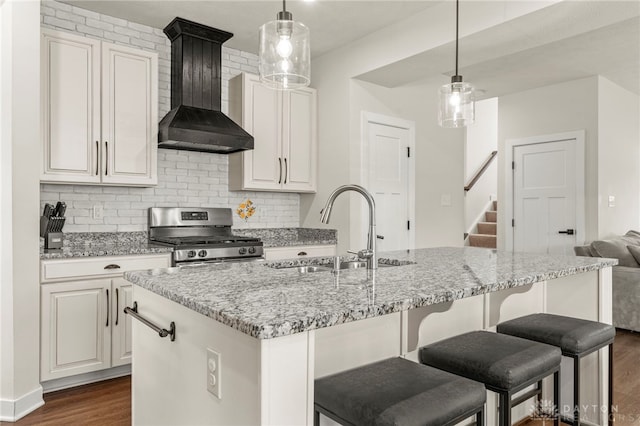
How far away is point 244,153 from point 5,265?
201 cm

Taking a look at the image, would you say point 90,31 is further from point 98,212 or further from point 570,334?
point 570,334

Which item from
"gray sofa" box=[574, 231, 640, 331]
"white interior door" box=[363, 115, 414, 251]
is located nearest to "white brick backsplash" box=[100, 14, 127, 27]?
"white interior door" box=[363, 115, 414, 251]

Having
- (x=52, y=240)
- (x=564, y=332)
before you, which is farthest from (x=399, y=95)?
(x=52, y=240)

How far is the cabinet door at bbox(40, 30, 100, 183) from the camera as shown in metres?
3.01

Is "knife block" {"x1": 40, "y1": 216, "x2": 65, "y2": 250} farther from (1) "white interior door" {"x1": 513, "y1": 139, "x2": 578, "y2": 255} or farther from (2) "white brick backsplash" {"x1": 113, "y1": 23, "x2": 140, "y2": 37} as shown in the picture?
(1) "white interior door" {"x1": 513, "y1": 139, "x2": 578, "y2": 255}

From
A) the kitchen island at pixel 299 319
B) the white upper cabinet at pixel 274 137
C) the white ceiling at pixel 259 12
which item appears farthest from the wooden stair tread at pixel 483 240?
the kitchen island at pixel 299 319

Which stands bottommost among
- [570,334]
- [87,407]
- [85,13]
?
[87,407]

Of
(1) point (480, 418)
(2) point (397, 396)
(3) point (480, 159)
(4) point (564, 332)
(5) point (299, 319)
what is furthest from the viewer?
(3) point (480, 159)

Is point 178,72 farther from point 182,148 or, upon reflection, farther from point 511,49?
point 511,49

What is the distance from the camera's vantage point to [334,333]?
160 cm

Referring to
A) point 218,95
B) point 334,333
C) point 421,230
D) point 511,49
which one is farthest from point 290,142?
point 334,333

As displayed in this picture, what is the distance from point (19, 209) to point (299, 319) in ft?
7.42

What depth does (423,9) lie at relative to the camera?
345cm

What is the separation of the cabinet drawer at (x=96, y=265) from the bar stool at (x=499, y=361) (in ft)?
6.83
